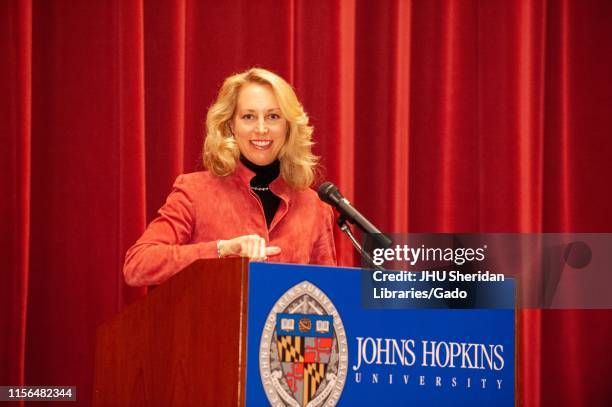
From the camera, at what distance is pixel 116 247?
3176 mm

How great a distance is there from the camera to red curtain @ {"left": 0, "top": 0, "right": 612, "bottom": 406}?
313cm

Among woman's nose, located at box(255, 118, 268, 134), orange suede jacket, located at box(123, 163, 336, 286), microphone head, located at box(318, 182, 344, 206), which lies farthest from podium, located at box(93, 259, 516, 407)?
woman's nose, located at box(255, 118, 268, 134)

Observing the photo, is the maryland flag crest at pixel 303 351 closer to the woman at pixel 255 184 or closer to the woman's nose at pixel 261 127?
the woman at pixel 255 184

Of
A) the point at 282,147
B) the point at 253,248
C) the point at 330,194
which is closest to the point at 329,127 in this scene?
the point at 282,147

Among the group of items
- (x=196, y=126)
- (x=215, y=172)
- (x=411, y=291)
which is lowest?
(x=411, y=291)

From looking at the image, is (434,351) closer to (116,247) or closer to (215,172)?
(215,172)

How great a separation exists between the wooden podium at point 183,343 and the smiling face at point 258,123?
81 cm

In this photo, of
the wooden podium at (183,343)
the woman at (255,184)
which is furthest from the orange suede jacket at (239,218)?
the wooden podium at (183,343)

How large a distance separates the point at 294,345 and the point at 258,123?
1.05 metres

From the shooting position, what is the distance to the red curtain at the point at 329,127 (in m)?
3.13

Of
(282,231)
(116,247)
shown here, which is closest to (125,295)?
(116,247)

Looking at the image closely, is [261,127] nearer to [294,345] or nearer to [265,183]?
[265,183]

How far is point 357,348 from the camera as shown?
1.76 metres

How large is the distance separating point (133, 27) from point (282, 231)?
1.20 m
